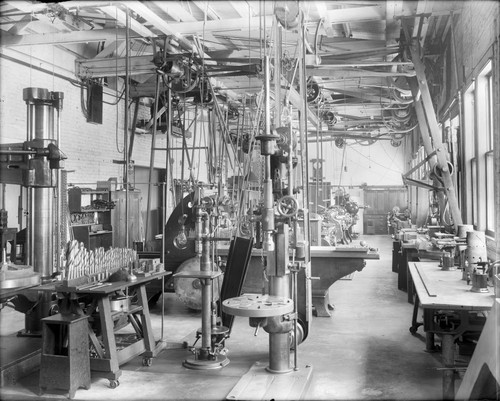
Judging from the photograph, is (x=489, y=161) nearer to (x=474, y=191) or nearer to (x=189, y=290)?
(x=474, y=191)

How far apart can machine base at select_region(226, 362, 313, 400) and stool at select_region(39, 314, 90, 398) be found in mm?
1067

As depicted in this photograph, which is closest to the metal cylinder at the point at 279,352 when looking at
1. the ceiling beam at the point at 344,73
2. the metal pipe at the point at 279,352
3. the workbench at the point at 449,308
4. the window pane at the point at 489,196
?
the metal pipe at the point at 279,352

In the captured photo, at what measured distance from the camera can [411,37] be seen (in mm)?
6676

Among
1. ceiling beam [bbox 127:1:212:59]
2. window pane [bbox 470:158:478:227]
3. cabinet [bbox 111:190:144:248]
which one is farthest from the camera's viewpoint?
cabinet [bbox 111:190:144:248]

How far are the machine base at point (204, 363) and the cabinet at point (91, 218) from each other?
336 centimetres

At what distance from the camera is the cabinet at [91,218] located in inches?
283

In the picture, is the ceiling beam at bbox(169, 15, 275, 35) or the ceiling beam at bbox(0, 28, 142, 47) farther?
the ceiling beam at bbox(0, 28, 142, 47)

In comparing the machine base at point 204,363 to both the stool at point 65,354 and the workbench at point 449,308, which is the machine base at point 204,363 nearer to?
the stool at point 65,354

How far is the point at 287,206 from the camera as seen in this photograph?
3635mm

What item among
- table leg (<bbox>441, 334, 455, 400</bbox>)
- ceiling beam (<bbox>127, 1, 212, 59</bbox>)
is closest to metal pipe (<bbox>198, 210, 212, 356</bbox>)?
table leg (<bbox>441, 334, 455, 400</bbox>)

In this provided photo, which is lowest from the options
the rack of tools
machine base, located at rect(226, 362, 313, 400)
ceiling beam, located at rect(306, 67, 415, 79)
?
machine base, located at rect(226, 362, 313, 400)

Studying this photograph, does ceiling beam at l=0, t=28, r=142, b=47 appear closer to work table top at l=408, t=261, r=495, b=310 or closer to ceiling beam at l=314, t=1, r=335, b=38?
ceiling beam at l=314, t=1, r=335, b=38

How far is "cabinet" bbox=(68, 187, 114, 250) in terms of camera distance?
23.6 feet

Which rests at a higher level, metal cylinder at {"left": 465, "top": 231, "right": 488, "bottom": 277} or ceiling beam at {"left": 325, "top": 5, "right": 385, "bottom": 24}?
ceiling beam at {"left": 325, "top": 5, "right": 385, "bottom": 24}
